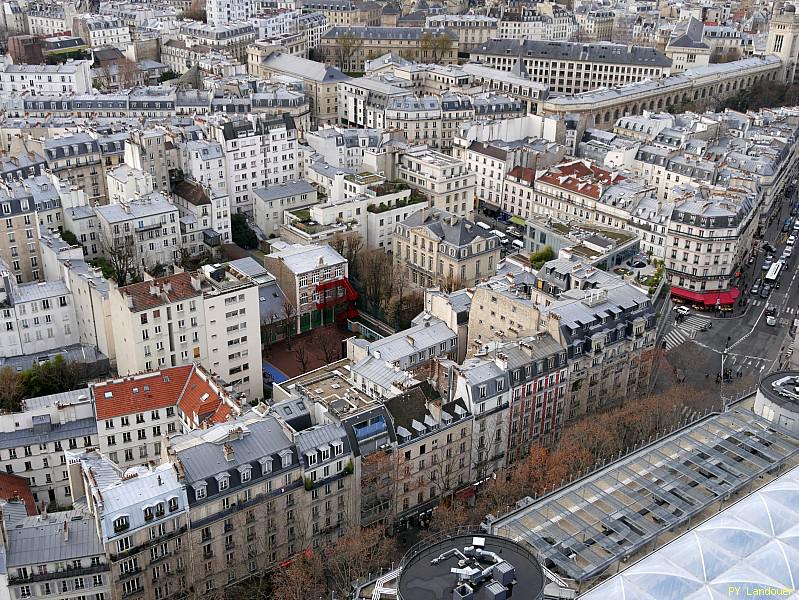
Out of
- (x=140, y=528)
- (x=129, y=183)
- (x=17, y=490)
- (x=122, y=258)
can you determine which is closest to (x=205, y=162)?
(x=129, y=183)

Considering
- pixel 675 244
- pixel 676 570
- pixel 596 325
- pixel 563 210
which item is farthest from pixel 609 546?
pixel 563 210

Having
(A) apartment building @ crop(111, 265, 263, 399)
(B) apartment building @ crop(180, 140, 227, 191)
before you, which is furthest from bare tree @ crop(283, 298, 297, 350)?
(B) apartment building @ crop(180, 140, 227, 191)

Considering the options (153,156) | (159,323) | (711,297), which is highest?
(153,156)

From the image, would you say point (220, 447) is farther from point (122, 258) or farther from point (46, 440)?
point (122, 258)

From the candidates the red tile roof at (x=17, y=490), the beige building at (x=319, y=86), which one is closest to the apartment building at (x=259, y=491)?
the red tile roof at (x=17, y=490)

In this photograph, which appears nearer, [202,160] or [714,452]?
[714,452]

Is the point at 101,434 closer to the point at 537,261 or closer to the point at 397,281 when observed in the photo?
the point at 397,281
